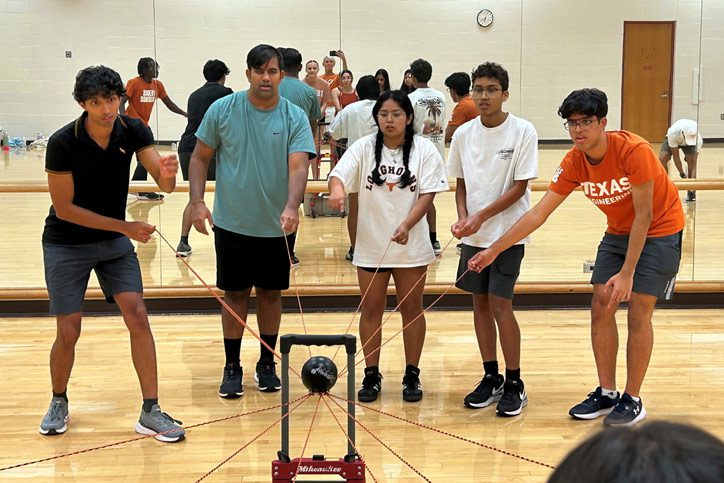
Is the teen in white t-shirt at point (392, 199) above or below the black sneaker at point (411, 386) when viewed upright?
above

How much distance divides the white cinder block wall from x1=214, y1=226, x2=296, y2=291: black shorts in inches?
84.4

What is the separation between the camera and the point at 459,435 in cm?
430

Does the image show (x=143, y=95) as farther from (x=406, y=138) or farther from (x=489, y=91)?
(x=489, y=91)

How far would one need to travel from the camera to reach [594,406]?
14.8 ft

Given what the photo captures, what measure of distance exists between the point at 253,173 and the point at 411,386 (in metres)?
1.29

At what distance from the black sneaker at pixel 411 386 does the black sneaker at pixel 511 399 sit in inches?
15.5

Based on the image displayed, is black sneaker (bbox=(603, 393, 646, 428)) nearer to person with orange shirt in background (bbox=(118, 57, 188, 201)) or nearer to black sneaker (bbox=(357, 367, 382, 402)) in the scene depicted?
black sneaker (bbox=(357, 367, 382, 402))

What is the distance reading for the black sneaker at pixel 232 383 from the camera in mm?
4836

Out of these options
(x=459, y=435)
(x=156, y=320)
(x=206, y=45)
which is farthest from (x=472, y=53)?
(x=459, y=435)

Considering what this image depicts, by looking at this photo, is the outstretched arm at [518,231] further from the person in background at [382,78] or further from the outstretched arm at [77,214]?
the person in background at [382,78]

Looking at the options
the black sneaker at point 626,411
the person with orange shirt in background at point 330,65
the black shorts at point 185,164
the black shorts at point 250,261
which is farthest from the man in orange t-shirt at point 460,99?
the black sneaker at point 626,411

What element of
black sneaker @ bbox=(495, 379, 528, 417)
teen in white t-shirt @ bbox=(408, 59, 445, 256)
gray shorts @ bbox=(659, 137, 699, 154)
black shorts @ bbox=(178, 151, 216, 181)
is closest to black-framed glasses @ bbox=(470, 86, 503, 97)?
black sneaker @ bbox=(495, 379, 528, 417)

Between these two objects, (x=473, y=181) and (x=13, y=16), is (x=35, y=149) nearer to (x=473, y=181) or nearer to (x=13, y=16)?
(x=13, y=16)

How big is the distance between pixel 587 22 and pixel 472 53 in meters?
0.85
